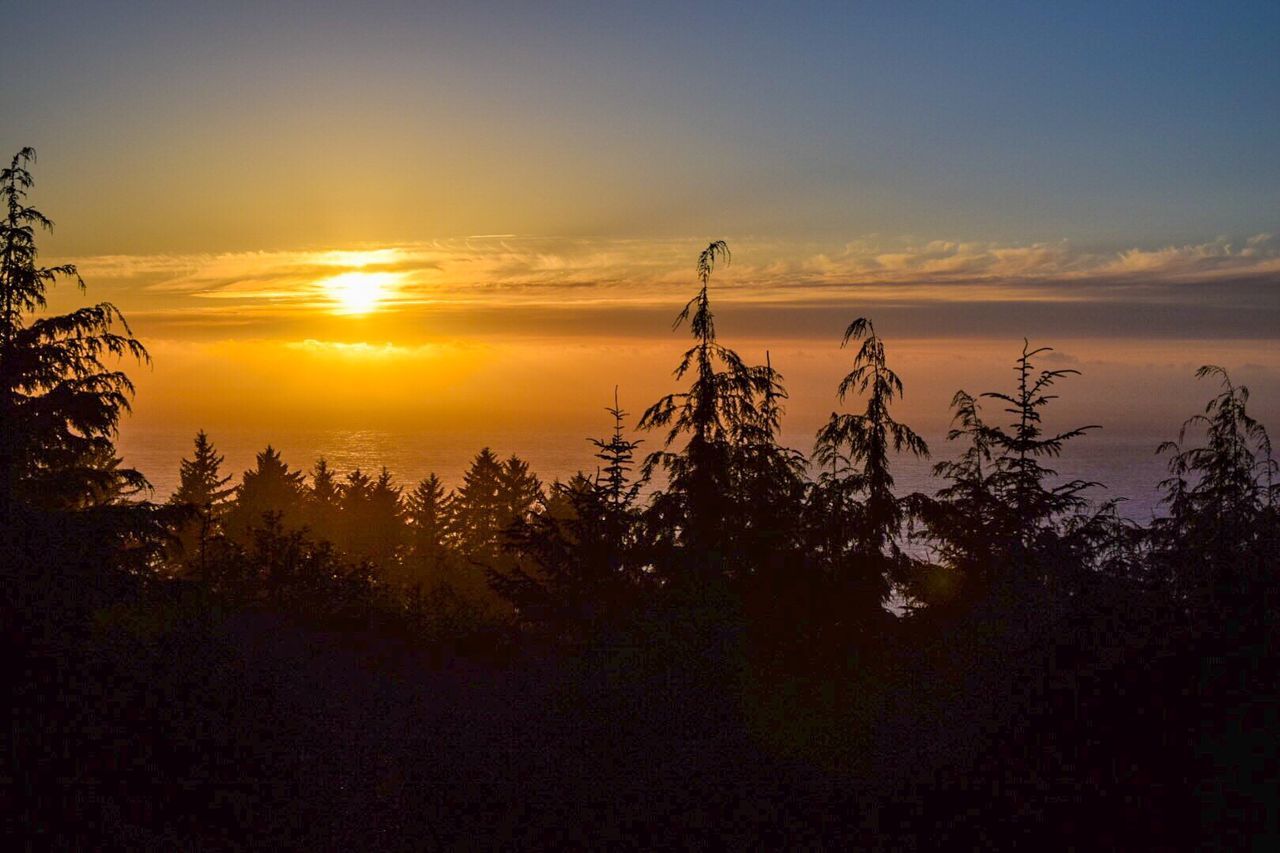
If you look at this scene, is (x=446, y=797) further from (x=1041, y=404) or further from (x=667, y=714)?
(x=1041, y=404)

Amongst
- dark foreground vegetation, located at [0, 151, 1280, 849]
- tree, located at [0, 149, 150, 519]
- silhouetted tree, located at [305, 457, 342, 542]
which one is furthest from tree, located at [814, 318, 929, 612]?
silhouetted tree, located at [305, 457, 342, 542]

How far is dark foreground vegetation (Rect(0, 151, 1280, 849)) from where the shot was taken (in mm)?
8719

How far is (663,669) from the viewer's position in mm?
11672

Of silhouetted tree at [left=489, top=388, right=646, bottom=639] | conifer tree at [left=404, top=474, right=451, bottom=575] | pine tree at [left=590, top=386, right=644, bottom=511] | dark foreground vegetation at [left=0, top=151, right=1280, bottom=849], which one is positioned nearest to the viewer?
dark foreground vegetation at [left=0, top=151, right=1280, bottom=849]

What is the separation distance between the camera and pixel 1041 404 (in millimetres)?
21109

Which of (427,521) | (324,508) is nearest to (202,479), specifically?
Answer: (324,508)

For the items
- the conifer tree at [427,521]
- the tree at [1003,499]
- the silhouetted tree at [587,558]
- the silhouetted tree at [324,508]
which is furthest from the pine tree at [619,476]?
the conifer tree at [427,521]

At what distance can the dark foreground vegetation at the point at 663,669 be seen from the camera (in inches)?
343

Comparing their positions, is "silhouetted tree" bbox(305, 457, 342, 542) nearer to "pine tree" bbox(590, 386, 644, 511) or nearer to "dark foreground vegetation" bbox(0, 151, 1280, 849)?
"dark foreground vegetation" bbox(0, 151, 1280, 849)

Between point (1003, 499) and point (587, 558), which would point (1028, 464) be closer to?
point (1003, 499)

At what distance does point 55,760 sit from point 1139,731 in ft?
36.2

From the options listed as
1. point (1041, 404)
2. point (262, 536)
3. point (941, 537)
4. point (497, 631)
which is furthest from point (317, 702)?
point (1041, 404)

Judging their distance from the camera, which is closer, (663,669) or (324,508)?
(663,669)

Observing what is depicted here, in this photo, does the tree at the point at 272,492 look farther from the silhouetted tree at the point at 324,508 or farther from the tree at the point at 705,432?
the tree at the point at 705,432
